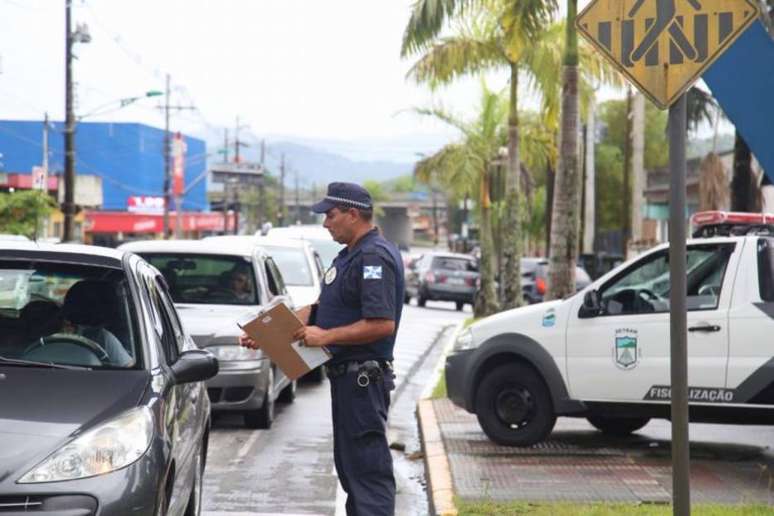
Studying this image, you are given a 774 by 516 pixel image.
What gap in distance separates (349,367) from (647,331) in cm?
437

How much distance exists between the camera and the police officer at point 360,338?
256 inches

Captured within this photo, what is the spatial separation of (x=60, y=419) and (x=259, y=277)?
26.5 feet

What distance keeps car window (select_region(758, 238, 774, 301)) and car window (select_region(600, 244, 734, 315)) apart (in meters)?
0.22

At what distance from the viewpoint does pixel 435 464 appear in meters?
10.1

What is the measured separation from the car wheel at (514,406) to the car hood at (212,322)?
7.78 ft

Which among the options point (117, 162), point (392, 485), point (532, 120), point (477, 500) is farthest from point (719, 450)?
point (117, 162)

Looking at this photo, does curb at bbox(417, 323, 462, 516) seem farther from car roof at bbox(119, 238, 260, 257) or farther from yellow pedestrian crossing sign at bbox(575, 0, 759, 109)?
yellow pedestrian crossing sign at bbox(575, 0, 759, 109)

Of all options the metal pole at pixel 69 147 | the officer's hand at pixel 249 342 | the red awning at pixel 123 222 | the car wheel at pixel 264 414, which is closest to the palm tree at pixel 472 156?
the metal pole at pixel 69 147

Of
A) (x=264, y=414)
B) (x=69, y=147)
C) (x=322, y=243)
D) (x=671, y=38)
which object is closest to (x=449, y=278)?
(x=69, y=147)

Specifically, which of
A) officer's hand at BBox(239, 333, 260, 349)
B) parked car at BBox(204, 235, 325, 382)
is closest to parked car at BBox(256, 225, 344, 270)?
parked car at BBox(204, 235, 325, 382)

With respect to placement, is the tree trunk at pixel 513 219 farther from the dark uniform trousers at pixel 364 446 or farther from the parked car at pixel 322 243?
the dark uniform trousers at pixel 364 446

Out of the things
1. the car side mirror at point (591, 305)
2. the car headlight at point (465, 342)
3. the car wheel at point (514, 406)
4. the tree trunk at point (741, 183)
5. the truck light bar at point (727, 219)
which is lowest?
the car wheel at point (514, 406)

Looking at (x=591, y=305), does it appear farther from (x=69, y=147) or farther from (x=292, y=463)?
(x=69, y=147)

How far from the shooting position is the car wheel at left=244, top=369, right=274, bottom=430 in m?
12.5
